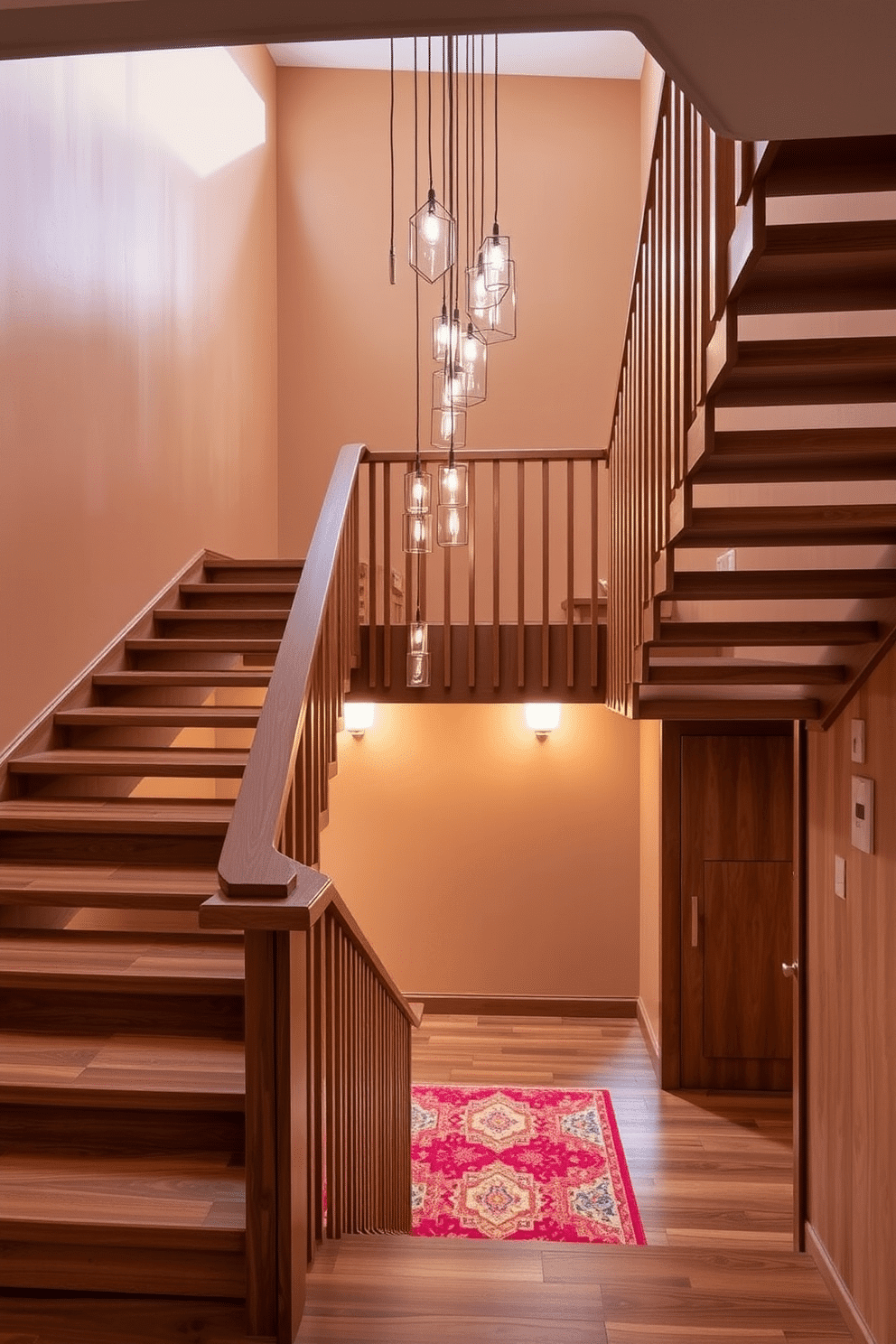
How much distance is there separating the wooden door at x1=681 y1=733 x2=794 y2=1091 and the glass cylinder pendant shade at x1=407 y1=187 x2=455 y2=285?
3.49m

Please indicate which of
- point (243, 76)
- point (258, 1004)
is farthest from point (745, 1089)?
point (243, 76)

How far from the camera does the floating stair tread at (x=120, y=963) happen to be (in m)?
2.78

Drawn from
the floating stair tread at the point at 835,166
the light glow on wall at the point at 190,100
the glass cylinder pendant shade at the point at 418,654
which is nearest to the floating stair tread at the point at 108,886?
the glass cylinder pendant shade at the point at 418,654

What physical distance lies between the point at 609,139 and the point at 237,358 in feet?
10.3

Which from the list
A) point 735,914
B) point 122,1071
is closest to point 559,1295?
point 122,1071

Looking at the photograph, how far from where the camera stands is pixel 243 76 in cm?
681

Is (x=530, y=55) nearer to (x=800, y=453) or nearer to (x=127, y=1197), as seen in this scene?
(x=800, y=453)

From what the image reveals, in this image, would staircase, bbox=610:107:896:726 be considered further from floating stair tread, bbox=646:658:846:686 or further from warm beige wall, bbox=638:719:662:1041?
warm beige wall, bbox=638:719:662:1041

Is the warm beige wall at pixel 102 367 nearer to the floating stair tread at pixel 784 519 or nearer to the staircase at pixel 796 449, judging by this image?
the staircase at pixel 796 449

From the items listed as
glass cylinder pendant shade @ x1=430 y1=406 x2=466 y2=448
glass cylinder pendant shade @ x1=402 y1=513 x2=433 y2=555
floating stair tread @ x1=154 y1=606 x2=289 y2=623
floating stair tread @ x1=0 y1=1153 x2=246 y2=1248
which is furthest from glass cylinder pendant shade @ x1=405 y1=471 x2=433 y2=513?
floating stair tread @ x1=0 y1=1153 x2=246 y2=1248

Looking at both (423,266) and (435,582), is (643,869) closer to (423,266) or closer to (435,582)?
(435,582)

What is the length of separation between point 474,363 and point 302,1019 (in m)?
2.61

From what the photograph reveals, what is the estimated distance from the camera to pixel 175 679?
4406 mm

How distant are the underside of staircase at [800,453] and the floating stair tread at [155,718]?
1.55 m
